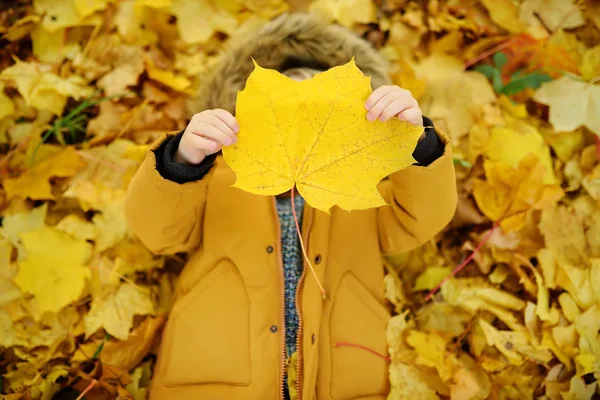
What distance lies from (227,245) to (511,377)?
0.69 meters

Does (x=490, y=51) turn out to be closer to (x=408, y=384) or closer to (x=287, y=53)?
(x=287, y=53)

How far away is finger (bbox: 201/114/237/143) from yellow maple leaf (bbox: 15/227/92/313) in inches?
23.0

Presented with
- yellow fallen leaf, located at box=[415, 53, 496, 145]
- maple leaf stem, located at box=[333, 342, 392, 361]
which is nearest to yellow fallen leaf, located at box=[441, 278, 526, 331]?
maple leaf stem, located at box=[333, 342, 392, 361]

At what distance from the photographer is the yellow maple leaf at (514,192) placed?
103cm

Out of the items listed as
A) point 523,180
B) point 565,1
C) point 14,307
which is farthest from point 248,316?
point 565,1

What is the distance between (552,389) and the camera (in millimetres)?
1006

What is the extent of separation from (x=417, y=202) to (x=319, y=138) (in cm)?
29

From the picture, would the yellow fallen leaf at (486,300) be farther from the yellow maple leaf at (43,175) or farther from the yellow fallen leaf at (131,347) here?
the yellow maple leaf at (43,175)

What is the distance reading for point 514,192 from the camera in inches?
41.7

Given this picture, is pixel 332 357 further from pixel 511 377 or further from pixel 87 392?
pixel 87 392

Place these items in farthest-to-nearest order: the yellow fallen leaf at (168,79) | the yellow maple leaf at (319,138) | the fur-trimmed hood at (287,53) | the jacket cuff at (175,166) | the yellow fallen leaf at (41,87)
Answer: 1. the yellow fallen leaf at (168,79)
2. the yellow fallen leaf at (41,87)
3. the fur-trimmed hood at (287,53)
4. the jacket cuff at (175,166)
5. the yellow maple leaf at (319,138)

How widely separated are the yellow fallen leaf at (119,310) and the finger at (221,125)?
622 mm

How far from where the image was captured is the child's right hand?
629 mm

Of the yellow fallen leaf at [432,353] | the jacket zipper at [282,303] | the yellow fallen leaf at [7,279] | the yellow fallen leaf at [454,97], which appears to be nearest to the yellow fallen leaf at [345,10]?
the yellow fallen leaf at [454,97]
